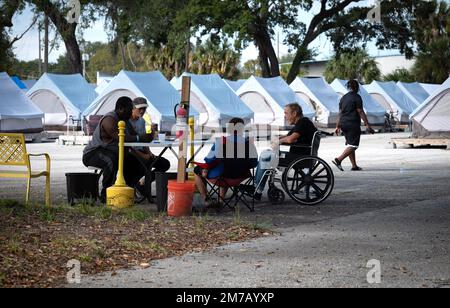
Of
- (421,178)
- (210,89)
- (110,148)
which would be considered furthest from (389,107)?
(110,148)

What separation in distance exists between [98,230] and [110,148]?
270cm

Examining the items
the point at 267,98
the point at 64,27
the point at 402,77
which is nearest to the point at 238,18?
the point at 267,98

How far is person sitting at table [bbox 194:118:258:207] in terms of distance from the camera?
10.8 m

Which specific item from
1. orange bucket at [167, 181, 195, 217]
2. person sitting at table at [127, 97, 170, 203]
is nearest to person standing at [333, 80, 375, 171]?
person sitting at table at [127, 97, 170, 203]

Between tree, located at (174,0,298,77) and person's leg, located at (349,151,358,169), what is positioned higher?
tree, located at (174,0,298,77)

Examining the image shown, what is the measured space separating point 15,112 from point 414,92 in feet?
90.9

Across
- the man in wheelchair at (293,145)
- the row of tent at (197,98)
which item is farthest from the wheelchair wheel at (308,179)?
the row of tent at (197,98)

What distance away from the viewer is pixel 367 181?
596 inches

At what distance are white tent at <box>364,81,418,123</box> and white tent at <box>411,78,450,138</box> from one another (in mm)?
19762

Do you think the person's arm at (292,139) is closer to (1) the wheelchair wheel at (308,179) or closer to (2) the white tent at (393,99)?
(1) the wheelchair wheel at (308,179)

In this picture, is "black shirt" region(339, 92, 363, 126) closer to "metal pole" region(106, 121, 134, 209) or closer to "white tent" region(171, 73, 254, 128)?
"metal pole" region(106, 121, 134, 209)

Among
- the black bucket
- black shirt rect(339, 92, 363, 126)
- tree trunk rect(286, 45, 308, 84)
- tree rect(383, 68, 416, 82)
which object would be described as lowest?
the black bucket

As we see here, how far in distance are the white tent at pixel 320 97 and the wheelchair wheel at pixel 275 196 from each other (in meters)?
29.0
